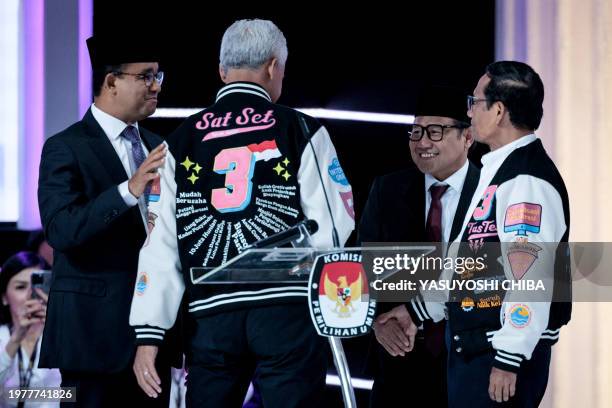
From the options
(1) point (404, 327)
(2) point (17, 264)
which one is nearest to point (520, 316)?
(1) point (404, 327)

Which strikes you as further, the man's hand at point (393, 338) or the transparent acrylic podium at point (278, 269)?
the man's hand at point (393, 338)

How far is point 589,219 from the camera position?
3857 mm

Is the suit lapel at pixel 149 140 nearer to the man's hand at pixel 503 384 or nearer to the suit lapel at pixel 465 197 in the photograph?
the suit lapel at pixel 465 197

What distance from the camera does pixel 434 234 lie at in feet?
11.8

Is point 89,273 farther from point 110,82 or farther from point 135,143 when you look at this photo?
point 110,82

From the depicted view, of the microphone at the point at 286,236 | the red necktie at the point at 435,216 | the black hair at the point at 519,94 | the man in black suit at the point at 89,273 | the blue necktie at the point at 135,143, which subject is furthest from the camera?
the red necktie at the point at 435,216

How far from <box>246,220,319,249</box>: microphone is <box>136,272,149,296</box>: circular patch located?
0.54 meters

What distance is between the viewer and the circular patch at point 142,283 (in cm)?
274

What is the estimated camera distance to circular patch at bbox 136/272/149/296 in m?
2.74

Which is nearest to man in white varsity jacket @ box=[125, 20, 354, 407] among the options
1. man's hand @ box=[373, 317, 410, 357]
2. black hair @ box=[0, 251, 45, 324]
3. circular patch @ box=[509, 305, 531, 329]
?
circular patch @ box=[509, 305, 531, 329]

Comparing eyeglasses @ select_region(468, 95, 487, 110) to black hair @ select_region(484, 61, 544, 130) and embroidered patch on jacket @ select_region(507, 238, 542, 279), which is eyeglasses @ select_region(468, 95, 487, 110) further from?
embroidered patch on jacket @ select_region(507, 238, 542, 279)

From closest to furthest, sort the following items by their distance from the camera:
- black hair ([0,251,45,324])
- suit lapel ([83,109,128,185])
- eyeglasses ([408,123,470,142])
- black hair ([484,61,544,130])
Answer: black hair ([484,61,544,130])
suit lapel ([83,109,128,185])
eyeglasses ([408,123,470,142])
black hair ([0,251,45,324])

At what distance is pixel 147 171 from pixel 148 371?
549 millimetres

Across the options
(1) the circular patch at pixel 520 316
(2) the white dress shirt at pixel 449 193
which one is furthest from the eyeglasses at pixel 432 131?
(1) the circular patch at pixel 520 316
